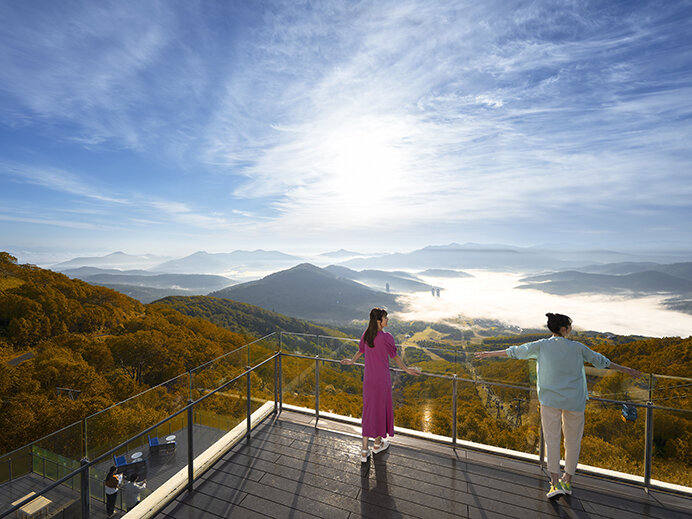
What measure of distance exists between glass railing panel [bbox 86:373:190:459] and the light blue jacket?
294 centimetres

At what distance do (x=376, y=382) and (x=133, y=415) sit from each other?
2059 mm

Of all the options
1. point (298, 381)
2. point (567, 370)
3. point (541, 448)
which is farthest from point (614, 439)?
point (298, 381)

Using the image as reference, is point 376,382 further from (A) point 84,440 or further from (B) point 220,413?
(A) point 84,440

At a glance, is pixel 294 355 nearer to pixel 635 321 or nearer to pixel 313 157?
pixel 313 157

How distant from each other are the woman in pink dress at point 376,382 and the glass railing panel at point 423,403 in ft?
0.78

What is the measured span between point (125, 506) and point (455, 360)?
3.11 meters

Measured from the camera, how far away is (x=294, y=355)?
4074 mm

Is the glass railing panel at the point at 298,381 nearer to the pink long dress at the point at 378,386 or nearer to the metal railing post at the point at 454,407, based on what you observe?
the pink long dress at the point at 378,386

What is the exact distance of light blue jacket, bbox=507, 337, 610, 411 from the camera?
2.29 metres

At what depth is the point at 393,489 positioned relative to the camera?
98.5 inches

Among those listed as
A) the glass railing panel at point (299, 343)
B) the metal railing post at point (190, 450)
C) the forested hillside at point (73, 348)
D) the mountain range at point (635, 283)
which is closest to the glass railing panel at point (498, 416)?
the glass railing panel at point (299, 343)

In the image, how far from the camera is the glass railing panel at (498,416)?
3.01 m

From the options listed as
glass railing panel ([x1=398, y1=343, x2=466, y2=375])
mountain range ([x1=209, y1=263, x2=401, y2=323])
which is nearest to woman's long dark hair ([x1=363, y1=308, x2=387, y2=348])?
glass railing panel ([x1=398, y1=343, x2=466, y2=375])

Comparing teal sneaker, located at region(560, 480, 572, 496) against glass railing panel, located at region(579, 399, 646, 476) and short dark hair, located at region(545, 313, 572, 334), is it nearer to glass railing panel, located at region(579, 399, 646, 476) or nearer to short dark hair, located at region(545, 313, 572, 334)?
glass railing panel, located at region(579, 399, 646, 476)
